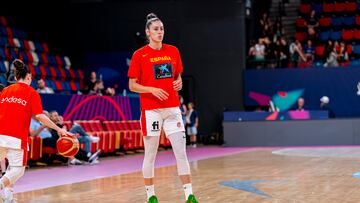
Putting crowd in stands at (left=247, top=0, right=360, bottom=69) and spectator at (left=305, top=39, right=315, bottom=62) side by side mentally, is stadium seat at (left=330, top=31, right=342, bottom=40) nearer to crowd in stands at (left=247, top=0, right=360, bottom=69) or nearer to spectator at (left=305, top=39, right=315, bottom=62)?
crowd in stands at (left=247, top=0, right=360, bottom=69)

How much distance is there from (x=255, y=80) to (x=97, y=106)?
9.03 metres

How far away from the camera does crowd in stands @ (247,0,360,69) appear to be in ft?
87.7

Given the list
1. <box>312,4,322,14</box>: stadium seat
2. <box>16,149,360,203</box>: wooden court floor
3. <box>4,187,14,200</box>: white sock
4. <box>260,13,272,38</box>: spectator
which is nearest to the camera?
<box>4,187,14,200</box>: white sock

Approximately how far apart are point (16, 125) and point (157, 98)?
5.55 ft

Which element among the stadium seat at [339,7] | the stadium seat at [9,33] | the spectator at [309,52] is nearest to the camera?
the stadium seat at [9,33]

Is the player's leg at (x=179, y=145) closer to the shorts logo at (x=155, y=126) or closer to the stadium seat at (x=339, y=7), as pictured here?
the shorts logo at (x=155, y=126)

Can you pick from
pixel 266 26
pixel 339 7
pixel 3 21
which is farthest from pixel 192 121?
pixel 339 7

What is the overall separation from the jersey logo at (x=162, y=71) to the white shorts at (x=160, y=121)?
35 cm

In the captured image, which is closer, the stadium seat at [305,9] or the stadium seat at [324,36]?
the stadium seat at [324,36]

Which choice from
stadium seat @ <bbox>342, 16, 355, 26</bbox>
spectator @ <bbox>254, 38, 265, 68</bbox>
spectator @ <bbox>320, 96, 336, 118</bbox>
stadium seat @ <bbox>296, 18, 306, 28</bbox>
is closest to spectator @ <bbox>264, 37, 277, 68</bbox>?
spectator @ <bbox>254, 38, 265, 68</bbox>

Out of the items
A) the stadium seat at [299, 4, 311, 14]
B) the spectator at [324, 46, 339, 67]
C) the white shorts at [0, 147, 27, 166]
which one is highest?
the stadium seat at [299, 4, 311, 14]

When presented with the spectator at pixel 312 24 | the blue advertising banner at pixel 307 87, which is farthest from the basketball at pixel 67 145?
the spectator at pixel 312 24

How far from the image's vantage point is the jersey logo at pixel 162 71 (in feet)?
23.8

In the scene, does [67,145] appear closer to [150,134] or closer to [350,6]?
[150,134]
